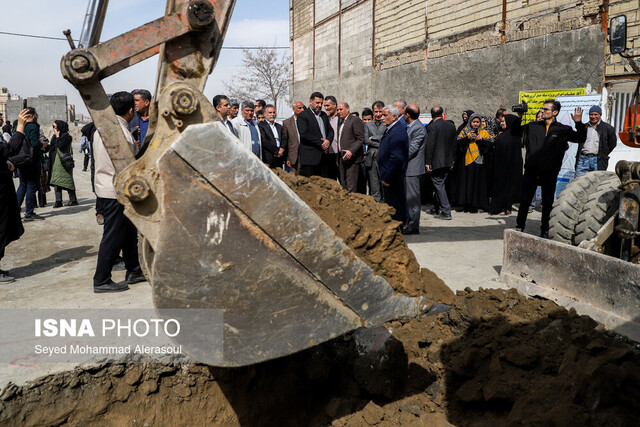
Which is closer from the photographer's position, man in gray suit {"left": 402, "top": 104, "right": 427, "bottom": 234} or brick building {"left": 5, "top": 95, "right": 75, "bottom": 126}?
man in gray suit {"left": 402, "top": 104, "right": 427, "bottom": 234}

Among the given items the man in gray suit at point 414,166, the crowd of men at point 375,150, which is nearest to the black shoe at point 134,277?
the crowd of men at point 375,150

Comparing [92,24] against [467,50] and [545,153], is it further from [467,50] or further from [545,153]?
[467,50]

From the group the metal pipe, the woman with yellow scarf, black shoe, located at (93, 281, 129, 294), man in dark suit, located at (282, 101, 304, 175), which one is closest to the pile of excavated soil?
black shoe, located at (93, 281, 129, 294)

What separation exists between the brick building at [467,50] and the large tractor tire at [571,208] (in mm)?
4239

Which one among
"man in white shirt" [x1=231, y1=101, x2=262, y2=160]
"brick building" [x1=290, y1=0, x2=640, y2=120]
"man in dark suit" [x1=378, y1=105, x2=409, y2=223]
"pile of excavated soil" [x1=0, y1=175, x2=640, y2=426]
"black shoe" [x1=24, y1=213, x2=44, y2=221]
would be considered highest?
"brick building" [x1=290, y1=0, x2=640, y2=120]

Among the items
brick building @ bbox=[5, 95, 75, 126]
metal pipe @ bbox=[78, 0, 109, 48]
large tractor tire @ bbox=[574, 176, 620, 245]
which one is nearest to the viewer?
metal pipe @ bbox=[78, 0, 109, 48]

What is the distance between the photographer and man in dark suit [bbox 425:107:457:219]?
8680 mm

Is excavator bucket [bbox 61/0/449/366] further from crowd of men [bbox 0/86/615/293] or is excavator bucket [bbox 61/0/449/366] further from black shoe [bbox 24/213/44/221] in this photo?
black shoe [bbox 24/213/44/221]

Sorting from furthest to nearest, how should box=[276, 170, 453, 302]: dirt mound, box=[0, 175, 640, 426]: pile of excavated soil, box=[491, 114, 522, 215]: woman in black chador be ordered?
1. box=[491, 114, 522, 215]: woman in black chador
2. box=[276, 170, 453, 302]: dirt mound
3. box=[0, 175, 640, 426]: pile of excavated soil

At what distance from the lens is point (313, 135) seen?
8070mm

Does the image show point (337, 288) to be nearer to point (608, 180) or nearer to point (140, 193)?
point (140, 193)

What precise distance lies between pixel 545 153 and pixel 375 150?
3.06m

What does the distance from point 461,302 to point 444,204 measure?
16.4 ft

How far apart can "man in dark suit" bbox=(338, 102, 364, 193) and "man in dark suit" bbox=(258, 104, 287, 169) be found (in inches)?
41.2
